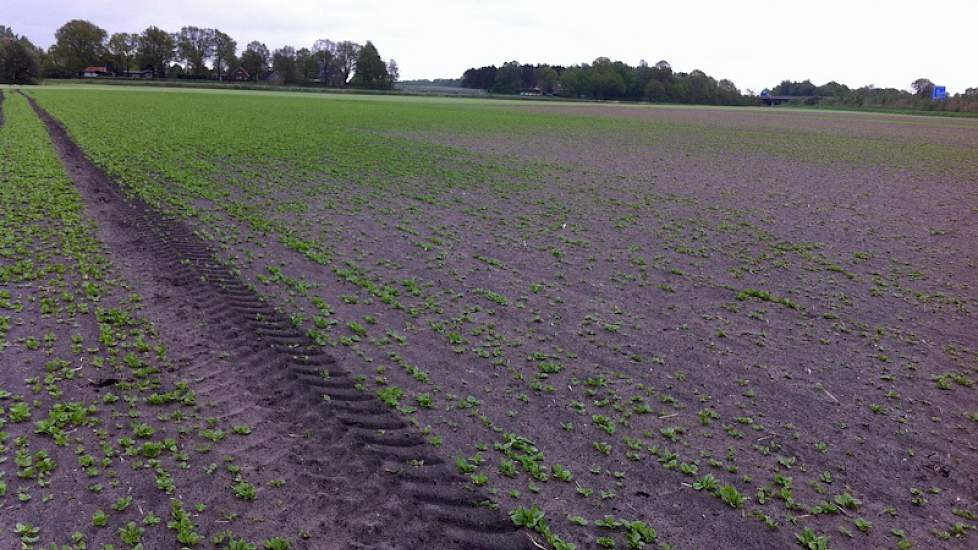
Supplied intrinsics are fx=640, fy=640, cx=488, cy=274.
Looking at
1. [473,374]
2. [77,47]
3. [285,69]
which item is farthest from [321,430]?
[77,47]

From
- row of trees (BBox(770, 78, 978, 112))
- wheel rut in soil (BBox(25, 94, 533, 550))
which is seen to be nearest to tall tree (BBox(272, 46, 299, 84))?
row of trees (BBox(770, 78, 978, 112))

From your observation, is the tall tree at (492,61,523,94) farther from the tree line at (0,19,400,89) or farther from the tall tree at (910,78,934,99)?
the tall tree at (910,78,934,99)

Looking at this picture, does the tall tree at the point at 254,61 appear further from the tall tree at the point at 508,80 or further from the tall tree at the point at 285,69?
the tall tree at the point at 508,80

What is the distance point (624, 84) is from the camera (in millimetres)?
157125

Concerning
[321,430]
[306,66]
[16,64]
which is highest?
[306,66]

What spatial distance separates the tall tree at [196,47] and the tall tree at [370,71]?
1307 inches

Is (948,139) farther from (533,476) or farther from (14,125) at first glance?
(14,125)

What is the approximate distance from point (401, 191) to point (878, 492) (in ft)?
45.4

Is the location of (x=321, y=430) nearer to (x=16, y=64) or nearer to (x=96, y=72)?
(x=16, y=64)

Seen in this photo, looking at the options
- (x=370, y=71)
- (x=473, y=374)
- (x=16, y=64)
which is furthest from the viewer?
(x=370, y=71)

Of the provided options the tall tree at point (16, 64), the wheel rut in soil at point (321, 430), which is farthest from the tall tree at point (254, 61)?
the wheel rut in soil at point (321, 430)

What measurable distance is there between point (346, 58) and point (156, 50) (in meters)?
42.8

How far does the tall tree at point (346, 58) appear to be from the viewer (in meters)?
160

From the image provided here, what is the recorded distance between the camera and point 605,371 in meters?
6.97
